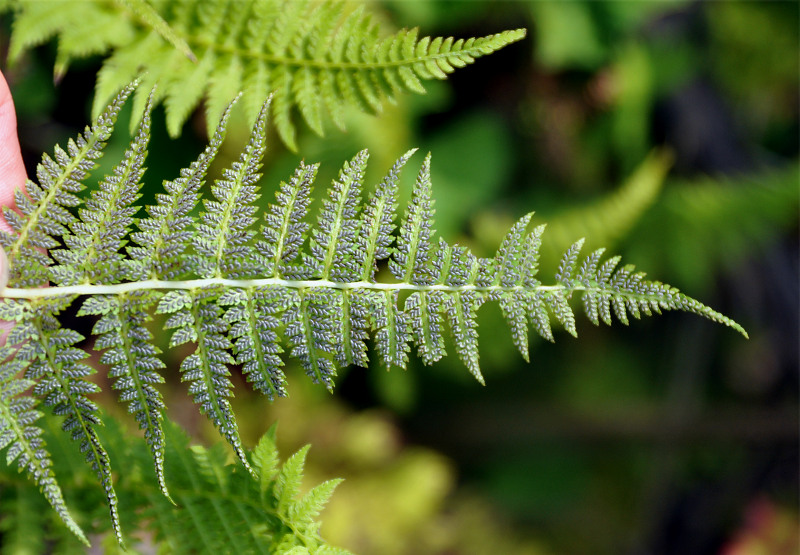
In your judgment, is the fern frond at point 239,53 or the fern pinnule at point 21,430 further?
the fern frond at point 239,53

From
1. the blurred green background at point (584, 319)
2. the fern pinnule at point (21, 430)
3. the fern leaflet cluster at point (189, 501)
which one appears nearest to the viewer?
the fern pinnule at point (21, 430)

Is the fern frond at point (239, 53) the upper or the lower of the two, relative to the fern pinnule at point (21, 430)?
upper

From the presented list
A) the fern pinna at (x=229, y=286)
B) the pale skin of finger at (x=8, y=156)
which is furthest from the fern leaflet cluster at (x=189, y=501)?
the pale skin of finger at (x=8, y=156)

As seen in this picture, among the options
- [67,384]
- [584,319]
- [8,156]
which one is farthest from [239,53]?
[584,319]

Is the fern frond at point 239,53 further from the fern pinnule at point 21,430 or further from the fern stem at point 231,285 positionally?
the fern pinnule at point 21,430

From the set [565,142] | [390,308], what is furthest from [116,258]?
[565,142]

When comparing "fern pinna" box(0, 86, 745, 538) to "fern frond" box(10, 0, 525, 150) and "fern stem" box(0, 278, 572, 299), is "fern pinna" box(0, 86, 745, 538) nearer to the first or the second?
"fern stem" box(0, 278, 572, 299)

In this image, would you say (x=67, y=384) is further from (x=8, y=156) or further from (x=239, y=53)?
(x=239, y=53)
